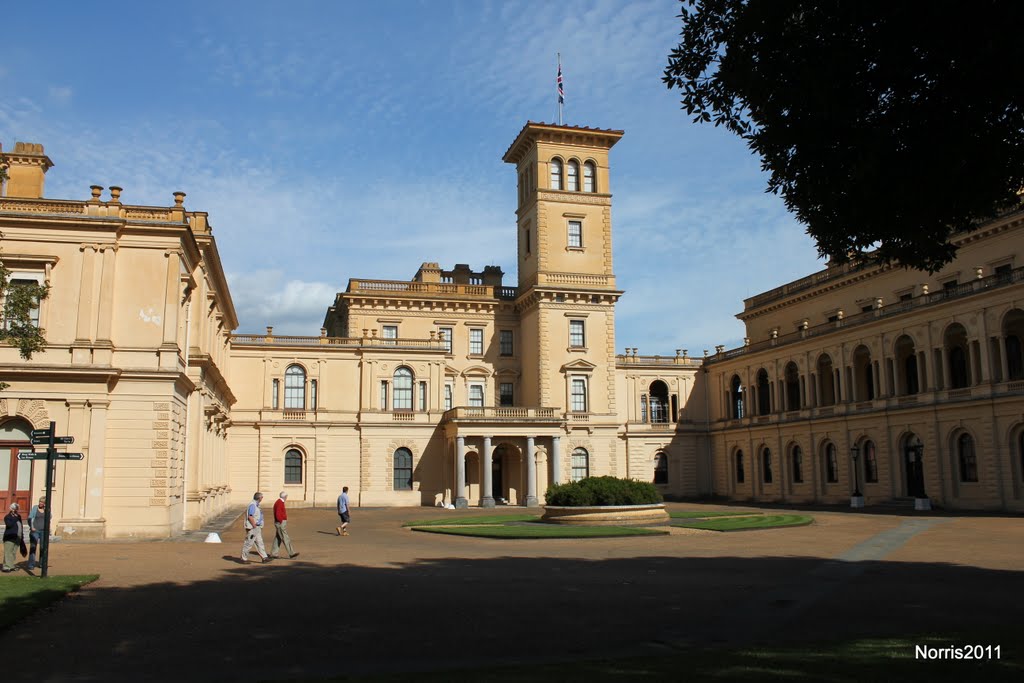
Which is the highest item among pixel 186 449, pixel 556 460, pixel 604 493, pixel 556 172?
pixel 556 172

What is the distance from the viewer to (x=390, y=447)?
5522 centimetres

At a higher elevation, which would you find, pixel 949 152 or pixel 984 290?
pixel 984 290

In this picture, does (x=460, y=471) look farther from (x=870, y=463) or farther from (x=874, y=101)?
(x=874, y=101)

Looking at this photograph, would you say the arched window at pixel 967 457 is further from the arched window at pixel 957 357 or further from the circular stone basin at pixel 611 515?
the circular stone basin at pixel 611 515

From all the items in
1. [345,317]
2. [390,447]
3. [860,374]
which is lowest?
[390,447]

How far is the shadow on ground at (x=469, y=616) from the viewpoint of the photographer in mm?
10203

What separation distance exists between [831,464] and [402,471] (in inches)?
1043

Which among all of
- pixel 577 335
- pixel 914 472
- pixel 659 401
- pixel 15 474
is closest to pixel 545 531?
pixel 15 474

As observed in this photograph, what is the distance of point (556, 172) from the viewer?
60.7 meters

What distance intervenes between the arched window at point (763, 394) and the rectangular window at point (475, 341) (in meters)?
19.4

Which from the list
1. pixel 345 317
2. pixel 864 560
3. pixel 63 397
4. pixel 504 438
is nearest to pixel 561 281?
pixel 504 438

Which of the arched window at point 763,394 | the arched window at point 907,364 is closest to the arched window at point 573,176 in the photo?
the arched window at point 763,394

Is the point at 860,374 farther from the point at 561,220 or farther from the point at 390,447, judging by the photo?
the point at 390,447

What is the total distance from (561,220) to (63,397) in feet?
125
